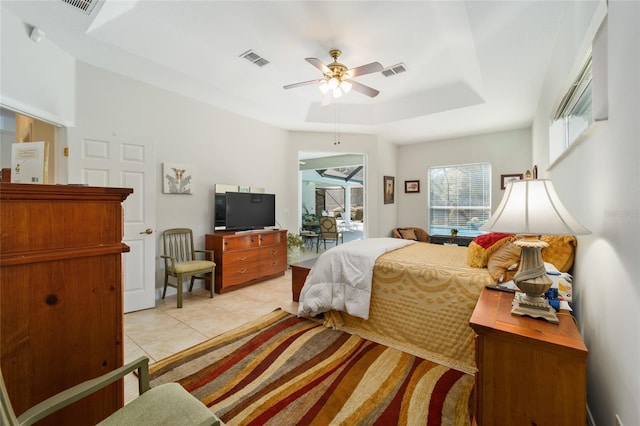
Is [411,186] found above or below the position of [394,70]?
below

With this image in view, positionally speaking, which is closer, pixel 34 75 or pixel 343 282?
pixel 34 75

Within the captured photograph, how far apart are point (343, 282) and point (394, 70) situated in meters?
2.69

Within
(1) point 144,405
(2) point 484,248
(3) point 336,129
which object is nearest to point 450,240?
(3) point 336,129

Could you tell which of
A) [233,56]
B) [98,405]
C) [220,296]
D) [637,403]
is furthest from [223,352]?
[233,56]

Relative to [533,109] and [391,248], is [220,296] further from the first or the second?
[533,109]

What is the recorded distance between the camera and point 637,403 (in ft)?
2.93

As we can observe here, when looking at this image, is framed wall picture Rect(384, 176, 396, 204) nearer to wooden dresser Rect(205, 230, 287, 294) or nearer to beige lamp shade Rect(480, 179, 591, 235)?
wooden dresser Rect(205, 230, 287, 294)

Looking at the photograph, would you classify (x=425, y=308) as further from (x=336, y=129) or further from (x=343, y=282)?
(x=336, y=129)

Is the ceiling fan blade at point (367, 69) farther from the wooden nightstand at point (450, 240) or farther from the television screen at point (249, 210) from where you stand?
the wooden nightstand at point (450, 240)

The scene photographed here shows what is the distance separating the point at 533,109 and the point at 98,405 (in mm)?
5404

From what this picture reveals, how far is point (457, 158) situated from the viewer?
5.51 meters

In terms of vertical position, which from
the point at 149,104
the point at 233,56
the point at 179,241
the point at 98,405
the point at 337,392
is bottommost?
the point at 337,392

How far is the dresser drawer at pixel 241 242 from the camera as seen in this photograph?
12.2 ft

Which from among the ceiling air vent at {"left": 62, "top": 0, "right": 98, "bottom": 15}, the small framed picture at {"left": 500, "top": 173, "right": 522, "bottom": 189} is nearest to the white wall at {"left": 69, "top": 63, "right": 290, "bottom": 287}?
the ceiling air vent at {"left": 62, "top": 0, "right": 98, "bottom": 15}
